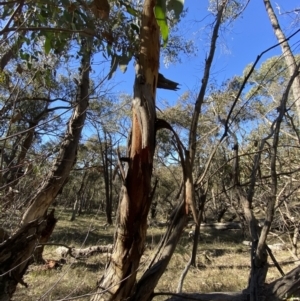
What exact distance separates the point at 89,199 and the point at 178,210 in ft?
89.8

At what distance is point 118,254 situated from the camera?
1.34 meters

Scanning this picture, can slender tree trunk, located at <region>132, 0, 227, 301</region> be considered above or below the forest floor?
above

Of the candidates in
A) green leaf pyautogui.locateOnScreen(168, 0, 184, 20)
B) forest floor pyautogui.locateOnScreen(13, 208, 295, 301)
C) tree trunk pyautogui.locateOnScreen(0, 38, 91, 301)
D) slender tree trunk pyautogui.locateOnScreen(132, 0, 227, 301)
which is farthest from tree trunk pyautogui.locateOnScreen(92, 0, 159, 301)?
forest floor pyautogui.locateOnScreen(13, 208, 295, 301)

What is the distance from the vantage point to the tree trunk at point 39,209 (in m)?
1.75

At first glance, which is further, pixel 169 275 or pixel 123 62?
pixel 169 275

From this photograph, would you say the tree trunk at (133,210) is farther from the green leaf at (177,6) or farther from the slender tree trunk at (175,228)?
the green leaf at (177,6)

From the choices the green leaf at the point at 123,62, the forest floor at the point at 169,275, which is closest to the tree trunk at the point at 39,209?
the green leaf at the point at 123,62

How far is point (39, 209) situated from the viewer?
3.15 m

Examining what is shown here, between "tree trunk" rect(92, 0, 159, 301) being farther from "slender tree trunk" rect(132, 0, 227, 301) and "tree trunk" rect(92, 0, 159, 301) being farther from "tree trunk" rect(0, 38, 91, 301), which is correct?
"tree trunk" rect(0, 38, 91, 301)

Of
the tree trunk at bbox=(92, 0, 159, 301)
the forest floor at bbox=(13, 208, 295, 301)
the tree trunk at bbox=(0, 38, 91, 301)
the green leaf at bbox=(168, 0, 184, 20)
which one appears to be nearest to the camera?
the green leaf at bbox=(168, 0, 184, 20)

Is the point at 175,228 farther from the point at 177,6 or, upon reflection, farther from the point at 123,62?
the point at 177,6

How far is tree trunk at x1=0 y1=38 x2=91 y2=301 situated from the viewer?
175 cm

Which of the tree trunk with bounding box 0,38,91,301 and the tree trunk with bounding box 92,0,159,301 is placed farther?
the tree trunk with bounding box 0,38,91,301

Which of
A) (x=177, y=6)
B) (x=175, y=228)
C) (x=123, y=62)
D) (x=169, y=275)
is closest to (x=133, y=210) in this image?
(x=175, y=228)
